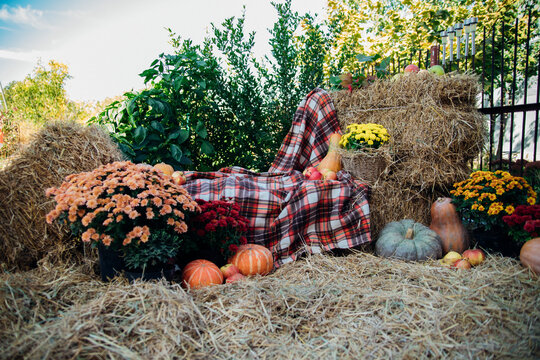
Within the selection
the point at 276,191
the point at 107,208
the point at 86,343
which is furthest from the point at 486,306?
the point at 107,208

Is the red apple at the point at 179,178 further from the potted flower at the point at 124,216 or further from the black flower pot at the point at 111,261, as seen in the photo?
the black flower pot at the point at 111,261

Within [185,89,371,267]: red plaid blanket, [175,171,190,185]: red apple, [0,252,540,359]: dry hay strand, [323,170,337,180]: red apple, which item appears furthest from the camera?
[323,170,337,180]: red apple

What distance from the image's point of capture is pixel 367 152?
335 cm

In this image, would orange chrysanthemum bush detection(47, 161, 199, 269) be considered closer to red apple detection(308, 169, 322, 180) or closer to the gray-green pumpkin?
red apple detection(308, 169, 322, 180)

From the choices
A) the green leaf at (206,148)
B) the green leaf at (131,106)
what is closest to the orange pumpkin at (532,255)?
the green leaf at (206,148)

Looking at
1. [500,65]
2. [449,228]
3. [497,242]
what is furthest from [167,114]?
[500,65]

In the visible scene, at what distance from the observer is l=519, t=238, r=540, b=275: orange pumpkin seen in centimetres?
241

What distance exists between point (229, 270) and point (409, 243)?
1547 millimetres

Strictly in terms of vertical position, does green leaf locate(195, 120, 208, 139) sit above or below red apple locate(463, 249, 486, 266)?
above

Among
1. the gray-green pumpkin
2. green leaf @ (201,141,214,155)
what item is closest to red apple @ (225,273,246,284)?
the gray-green pumpkin

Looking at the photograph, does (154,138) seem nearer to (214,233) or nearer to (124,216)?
(214,233)

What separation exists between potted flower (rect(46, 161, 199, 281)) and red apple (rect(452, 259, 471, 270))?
6.85ft

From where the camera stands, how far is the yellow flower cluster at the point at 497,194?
9.32 feet

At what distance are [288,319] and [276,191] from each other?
4.69 ft
